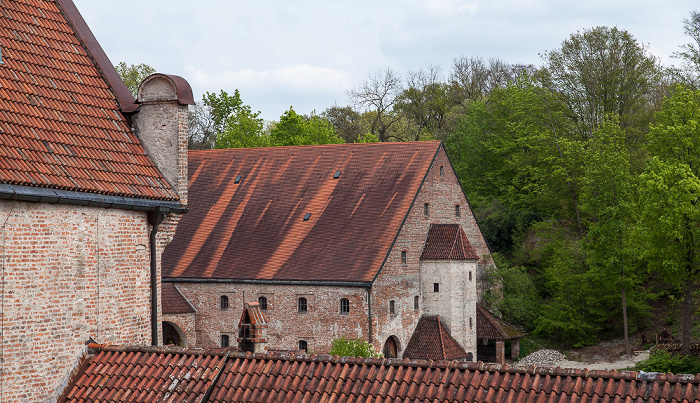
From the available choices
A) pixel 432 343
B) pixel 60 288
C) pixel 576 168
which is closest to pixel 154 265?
pixel 60 288

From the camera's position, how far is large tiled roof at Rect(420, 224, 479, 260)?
113 ft

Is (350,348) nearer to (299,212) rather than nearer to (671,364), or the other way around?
(299,212)

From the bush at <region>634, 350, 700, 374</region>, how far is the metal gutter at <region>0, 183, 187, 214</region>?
21.8 metres

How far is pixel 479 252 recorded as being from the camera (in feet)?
128

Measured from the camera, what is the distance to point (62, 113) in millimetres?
13023

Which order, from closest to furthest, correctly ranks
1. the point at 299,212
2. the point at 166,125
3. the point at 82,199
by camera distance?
the point at 82,199 < the point at 166,125 < the point at 299,212

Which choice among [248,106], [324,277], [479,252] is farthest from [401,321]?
[248,106]

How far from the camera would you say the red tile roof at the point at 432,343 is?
32.6 meters

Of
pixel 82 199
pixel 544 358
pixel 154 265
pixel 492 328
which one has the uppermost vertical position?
pixel 82 199

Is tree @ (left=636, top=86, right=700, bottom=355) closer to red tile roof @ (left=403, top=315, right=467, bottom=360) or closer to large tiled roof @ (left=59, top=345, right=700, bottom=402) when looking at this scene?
red tile roof @ (left=403, top=315, right=467, bottom=360)

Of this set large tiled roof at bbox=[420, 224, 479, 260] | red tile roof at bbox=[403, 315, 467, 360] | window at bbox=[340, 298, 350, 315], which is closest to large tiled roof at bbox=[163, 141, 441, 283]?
window at bbox=[340, 298, 350, 315]

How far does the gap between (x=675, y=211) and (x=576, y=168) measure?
12.7m

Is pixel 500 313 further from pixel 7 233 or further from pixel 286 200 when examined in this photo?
pixel 7 233

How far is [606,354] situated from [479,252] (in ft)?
23.9
